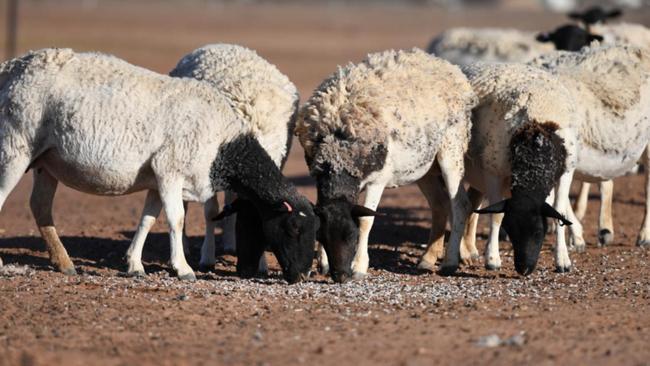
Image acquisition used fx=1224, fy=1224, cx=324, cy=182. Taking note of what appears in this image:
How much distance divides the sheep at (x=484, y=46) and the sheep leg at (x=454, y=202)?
8.09m

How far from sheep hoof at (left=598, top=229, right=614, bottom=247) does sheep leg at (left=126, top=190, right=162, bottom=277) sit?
18.5ft

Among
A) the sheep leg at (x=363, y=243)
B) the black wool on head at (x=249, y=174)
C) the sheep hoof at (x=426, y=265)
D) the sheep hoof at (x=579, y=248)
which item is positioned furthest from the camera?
the sheep hoof at (x=579, y=248)

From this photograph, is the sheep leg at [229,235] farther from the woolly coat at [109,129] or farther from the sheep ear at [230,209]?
the woolly coat at [109,129]

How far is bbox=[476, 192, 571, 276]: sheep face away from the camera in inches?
459

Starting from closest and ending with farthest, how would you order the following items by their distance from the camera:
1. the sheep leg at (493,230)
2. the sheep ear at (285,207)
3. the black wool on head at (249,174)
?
the sheep ear at (285,207) → the black wool on head at (249,174) → the sheep leg at (493,230)

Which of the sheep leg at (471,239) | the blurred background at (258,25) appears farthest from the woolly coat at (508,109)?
the blurred background at (258,25)

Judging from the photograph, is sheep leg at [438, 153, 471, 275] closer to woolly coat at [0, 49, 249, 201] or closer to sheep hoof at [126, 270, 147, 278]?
woolly coat at [0, 49, 249, 201]

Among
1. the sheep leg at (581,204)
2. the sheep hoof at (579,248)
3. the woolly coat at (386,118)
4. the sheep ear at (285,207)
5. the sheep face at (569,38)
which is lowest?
the sheep hoof at (579,248)

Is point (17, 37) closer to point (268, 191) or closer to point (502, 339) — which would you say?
point (268, 191)

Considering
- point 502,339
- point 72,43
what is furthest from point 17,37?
point 502,339

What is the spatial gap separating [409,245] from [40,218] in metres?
4.47

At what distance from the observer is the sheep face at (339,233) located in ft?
37.1

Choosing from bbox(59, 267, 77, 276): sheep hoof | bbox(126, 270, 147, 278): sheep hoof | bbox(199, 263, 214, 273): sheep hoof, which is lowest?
bbox(59, 267, 77, 276): sheep hoof

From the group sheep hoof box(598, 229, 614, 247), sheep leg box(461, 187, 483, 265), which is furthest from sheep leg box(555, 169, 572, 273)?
sheep hoof box(598, 229, 614, 247)
